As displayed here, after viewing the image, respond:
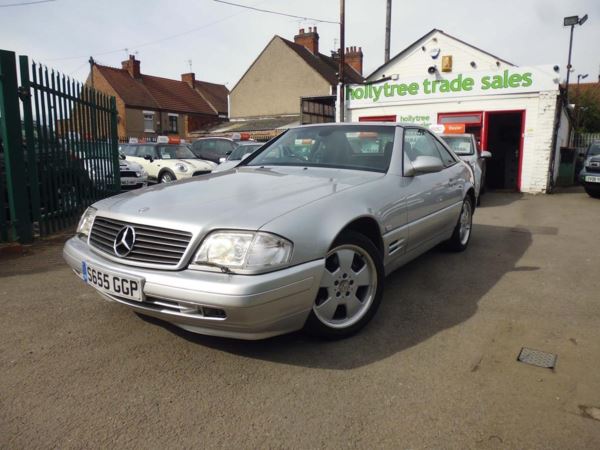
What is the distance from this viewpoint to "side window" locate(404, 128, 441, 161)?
4164 mm

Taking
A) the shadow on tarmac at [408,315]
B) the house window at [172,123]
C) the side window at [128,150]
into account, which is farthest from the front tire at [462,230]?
the house window at [172,123]

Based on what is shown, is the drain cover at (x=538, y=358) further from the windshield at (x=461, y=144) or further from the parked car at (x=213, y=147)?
the parked car at (x=213, y=147)

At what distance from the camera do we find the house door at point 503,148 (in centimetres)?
1388

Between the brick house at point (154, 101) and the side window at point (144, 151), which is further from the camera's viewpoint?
the brick house at point (154, 101)

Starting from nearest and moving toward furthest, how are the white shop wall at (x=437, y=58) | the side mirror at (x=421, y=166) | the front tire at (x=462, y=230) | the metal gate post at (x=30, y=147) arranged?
the side mirror at (x=421, y=166) < the front tire at (x=462, y=230) < the metal gate post at (x=30, y=147) < the white shop wall at (x=437, y=58)

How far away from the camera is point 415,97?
48.2 ft

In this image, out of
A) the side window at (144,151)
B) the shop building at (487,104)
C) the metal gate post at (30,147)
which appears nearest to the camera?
the metal gate post at (30,147)

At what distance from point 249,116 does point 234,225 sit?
1315 inches

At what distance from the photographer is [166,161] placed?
14.0 m

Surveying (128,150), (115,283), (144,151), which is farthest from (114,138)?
(128,150)

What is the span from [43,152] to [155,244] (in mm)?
4416

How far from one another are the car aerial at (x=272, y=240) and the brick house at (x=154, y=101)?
1225 inches

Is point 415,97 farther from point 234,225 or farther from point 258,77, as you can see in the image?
point 258,77

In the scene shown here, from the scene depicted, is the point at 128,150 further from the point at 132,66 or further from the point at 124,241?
the point at 132,66
